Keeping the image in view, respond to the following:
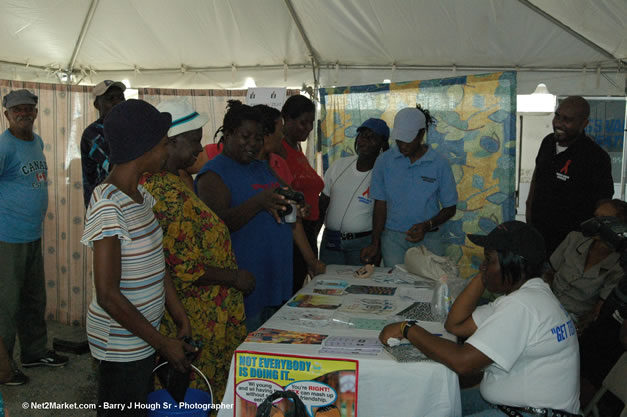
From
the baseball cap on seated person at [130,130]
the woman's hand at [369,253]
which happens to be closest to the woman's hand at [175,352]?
the baseball cap on seated person at [130,130]

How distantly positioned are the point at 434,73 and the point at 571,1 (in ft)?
4.44

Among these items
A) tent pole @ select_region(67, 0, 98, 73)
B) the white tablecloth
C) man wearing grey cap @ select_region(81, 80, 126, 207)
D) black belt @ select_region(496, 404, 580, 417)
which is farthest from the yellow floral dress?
tent pole @ select_region(67, 0, 98, 73)

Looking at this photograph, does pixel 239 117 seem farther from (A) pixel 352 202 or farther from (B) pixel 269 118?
(A) pixel 352 202

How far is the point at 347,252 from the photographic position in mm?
4004

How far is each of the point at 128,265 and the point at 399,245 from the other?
2.27 meters

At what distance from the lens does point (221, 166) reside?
2.64m

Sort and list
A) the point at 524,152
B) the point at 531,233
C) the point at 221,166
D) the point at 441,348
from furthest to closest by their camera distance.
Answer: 1. the point at 524,152
2. the point at 221,166
3. the point at 531,233
4. the point at 441,348

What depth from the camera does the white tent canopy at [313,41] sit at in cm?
453

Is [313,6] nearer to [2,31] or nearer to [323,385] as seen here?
[2,31]

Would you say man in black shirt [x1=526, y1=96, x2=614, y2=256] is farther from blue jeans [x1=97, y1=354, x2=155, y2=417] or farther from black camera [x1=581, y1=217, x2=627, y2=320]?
blue jeans [x1=97, y1=354, x2=155, y2=417]

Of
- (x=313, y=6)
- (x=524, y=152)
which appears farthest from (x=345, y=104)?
(x=524, y=152)

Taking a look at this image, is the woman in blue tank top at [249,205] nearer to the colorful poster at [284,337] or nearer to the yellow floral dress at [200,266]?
the yellow floral dress at [200,266]

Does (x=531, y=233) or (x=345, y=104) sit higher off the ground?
(x=345, y=104)

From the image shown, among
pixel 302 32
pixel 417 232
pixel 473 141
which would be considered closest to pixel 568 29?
pixel 473 141
